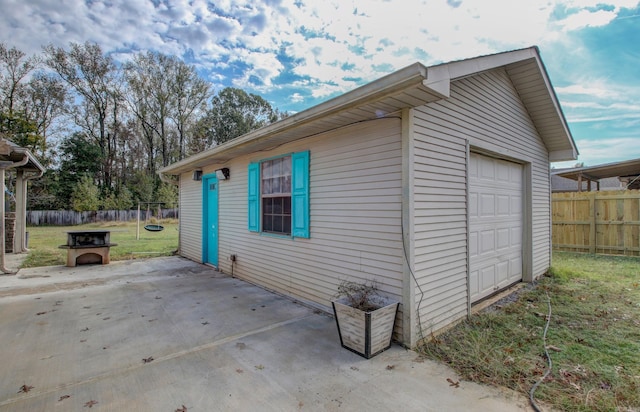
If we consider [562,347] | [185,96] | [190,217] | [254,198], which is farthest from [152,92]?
[562,347]

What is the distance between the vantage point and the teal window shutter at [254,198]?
527cm

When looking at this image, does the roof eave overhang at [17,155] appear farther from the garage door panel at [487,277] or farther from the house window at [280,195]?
the garage door panel at [487,277]

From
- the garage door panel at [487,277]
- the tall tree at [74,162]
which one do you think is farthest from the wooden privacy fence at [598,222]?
the tall tree at [74,162]

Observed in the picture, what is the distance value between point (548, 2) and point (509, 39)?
95cm

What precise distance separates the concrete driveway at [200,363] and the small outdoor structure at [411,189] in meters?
0.63

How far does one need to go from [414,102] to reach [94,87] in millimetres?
27368

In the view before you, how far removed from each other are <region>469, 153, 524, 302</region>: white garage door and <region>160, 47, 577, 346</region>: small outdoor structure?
30 millimetres

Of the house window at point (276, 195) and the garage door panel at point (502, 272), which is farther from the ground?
the house window at point (276, 195)

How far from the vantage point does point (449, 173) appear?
3.53 meters

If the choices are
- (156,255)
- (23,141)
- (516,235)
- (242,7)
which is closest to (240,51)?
A: (242,7)

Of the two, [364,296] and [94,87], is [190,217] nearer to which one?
[364,296]

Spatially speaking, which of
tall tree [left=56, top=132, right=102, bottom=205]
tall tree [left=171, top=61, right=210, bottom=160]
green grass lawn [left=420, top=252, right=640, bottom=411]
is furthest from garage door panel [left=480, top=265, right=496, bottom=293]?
tall tree [left=56, top=132, right=102, bottom=205]

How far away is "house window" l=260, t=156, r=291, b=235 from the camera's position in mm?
4742

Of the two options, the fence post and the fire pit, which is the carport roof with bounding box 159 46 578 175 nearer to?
the fire pit
